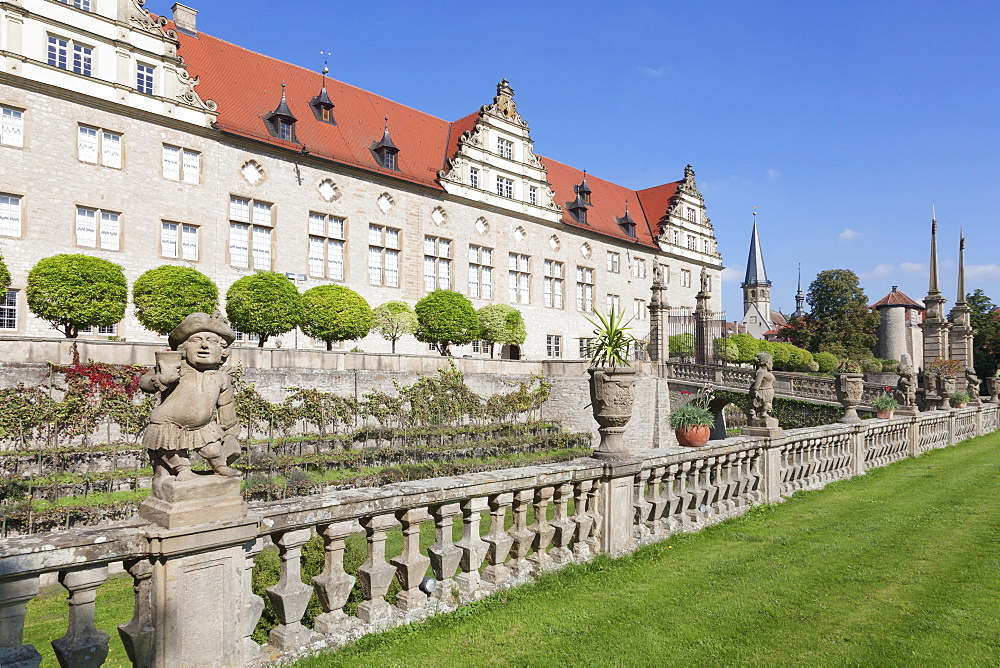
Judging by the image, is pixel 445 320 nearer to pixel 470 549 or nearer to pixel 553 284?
pixel 553 284

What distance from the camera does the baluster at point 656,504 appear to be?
20.2 feet

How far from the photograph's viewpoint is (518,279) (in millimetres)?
35500

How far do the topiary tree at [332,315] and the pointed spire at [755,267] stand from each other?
72.8m

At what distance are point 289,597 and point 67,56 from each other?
2349cm

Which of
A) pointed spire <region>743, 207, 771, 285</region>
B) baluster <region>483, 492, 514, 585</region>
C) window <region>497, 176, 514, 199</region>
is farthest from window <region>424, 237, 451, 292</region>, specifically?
pointed spire <region>743, 207, 771, 285</region>

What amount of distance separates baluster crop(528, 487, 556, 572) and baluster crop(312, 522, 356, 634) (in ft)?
5.72

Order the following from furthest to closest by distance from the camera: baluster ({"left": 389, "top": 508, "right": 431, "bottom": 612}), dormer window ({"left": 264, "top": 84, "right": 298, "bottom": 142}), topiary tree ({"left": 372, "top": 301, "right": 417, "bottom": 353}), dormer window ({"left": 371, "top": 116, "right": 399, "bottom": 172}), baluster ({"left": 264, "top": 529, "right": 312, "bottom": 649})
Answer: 1. dormer window ({"left": 371, "top": 116, "right": 399, "bottom": 172})
2. dormer window ({"left": 264, "top": 84, "right": 298, "bottom": 142})
3. topiary tree ({"left": 372, "top": 301, "right": 417, "bottom": 353})
4. baluster ({"left": 389, "top": 508, "right": 431, "bottom": 612})
5. baluster ({"left": 264, "top": 529, "right": 312, "bottom": 649})

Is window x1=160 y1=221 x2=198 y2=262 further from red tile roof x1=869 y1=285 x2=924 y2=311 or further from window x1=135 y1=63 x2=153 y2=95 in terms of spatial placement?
red tile roof x1=869 y1=285 x2=924 y2=311

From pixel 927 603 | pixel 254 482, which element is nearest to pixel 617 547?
pixel 927 603

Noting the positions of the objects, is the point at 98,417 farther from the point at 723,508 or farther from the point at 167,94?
the point at 723,508

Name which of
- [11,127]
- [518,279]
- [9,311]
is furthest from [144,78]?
[518,279]

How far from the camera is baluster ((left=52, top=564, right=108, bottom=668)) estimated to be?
255 cm

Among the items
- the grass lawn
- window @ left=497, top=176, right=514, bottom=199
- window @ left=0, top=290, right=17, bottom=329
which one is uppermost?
window @ left=497, top=176, right=514, bottom=199

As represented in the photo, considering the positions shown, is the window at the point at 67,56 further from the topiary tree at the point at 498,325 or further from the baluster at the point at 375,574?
the baluster at the point at 375,574
